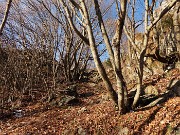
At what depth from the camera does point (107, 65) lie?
1880cm

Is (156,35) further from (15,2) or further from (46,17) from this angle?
(15,2)

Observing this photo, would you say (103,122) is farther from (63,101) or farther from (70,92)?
(70,92)

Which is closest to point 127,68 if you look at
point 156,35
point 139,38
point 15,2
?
point 139,38

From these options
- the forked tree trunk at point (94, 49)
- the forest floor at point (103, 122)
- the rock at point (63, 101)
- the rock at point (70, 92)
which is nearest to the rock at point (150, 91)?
the forest floor at point (103, 122)

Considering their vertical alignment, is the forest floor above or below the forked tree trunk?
below

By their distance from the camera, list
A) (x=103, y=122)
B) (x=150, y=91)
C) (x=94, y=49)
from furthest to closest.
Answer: (x=150, y=91) < (x=103, y=122) < (x=94, y=49)

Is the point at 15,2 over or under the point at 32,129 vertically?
over

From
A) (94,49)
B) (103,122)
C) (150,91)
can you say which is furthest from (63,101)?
(94,49)

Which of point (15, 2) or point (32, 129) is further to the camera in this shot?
point (15, 2)

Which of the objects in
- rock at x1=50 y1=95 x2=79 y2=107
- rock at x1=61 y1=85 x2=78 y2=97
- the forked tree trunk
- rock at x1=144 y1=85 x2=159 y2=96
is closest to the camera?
the forked tree trunk

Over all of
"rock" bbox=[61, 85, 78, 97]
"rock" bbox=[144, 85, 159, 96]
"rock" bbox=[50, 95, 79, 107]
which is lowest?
"rock" bbox=[144, 85, 159, 96]

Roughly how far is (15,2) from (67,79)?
169 inches

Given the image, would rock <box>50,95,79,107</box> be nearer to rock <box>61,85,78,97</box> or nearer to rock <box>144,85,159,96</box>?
rock <box>61,85,78,97</box>

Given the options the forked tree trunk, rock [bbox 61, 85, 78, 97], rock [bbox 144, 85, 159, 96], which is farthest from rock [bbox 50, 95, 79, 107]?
the forked tree trunk
